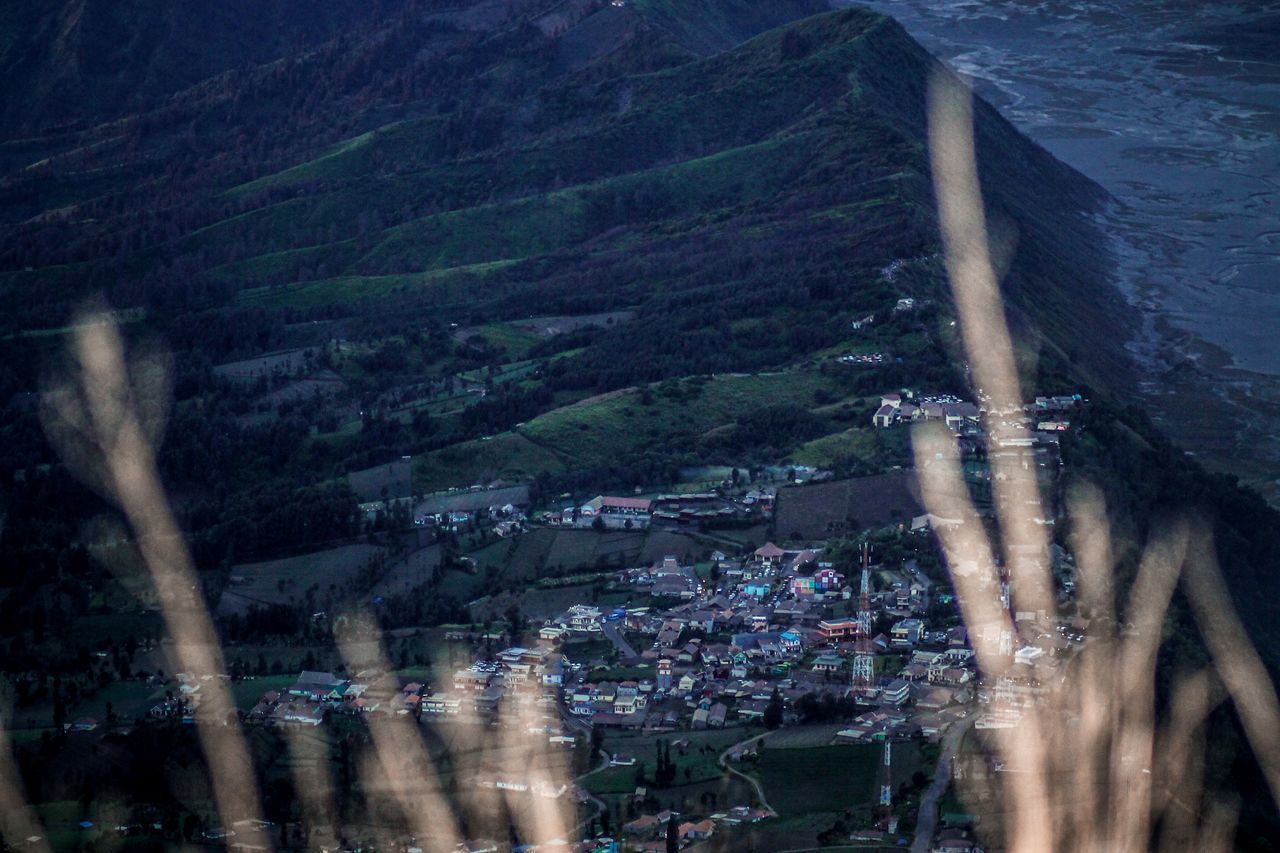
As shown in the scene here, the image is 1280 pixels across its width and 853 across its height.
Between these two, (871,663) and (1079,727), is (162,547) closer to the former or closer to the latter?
(871,663)

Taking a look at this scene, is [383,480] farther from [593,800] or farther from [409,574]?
[593,800]

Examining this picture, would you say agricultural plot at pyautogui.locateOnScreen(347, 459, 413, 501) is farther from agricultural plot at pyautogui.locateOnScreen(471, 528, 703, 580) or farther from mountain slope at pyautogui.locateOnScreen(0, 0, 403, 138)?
mountain slope at pyautogui.locateOnScreen(0, 0, 403, 138)

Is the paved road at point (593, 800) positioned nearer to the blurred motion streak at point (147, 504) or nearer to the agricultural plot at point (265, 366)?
the blurred motion streak at point (147, 504)

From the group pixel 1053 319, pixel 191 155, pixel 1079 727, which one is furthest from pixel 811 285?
pixel 191 155

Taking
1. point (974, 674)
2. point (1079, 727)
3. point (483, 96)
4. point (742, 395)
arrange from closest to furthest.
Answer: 1. point (1079, 727)
2. point (974, 674)
3. point (742, 395)
4. point (483, 96)

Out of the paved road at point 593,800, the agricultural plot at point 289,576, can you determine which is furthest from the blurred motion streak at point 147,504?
the paved road at point 593,800

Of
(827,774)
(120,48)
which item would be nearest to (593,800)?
(827,774)
